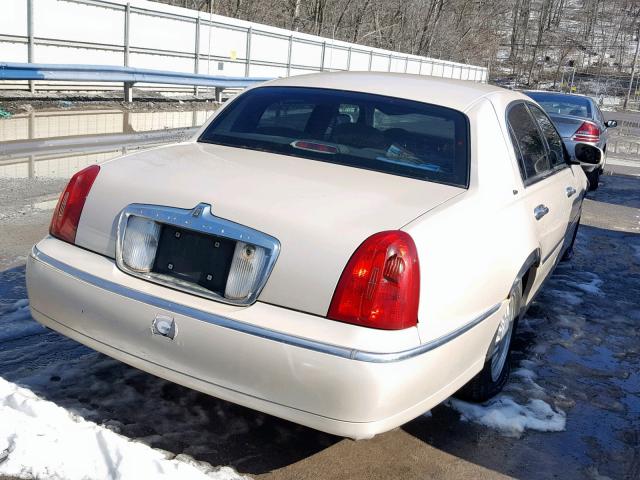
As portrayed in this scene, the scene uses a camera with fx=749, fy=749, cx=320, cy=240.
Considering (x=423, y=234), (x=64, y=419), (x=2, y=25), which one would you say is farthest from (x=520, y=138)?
(x=2, y=25)

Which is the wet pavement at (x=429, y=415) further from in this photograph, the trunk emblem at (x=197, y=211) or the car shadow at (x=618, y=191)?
the car shadow at (x=618, y=191)

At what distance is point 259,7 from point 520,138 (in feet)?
120

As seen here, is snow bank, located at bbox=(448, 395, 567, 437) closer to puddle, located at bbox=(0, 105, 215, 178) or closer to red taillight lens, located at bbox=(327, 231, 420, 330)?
red taillight lens, located at bbox=(327, 231, 420, 330)

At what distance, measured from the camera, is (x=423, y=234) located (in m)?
2.84

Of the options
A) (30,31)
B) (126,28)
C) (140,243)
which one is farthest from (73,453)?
(126,28)

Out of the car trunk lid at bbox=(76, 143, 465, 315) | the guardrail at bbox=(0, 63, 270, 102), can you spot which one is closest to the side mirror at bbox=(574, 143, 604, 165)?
the car trunk lid at bbox=(76, 143, 465, 315)

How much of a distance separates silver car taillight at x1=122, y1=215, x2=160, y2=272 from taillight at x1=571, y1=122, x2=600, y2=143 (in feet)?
33.7

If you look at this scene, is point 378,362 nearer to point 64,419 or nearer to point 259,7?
point 64,419

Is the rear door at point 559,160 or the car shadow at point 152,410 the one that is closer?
the car shadow at point 152,410

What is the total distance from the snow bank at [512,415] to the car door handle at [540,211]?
1002 mm

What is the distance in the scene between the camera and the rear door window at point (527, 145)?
4.12 metres

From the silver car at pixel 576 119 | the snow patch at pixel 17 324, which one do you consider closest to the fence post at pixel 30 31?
the silver car at pixel 576 119

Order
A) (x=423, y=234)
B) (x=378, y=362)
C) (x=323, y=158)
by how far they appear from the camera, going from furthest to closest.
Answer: (x=323, y=158), (x=423, y=234), (x=378, y=362)

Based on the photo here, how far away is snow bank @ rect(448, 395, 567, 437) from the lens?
11.9ft
